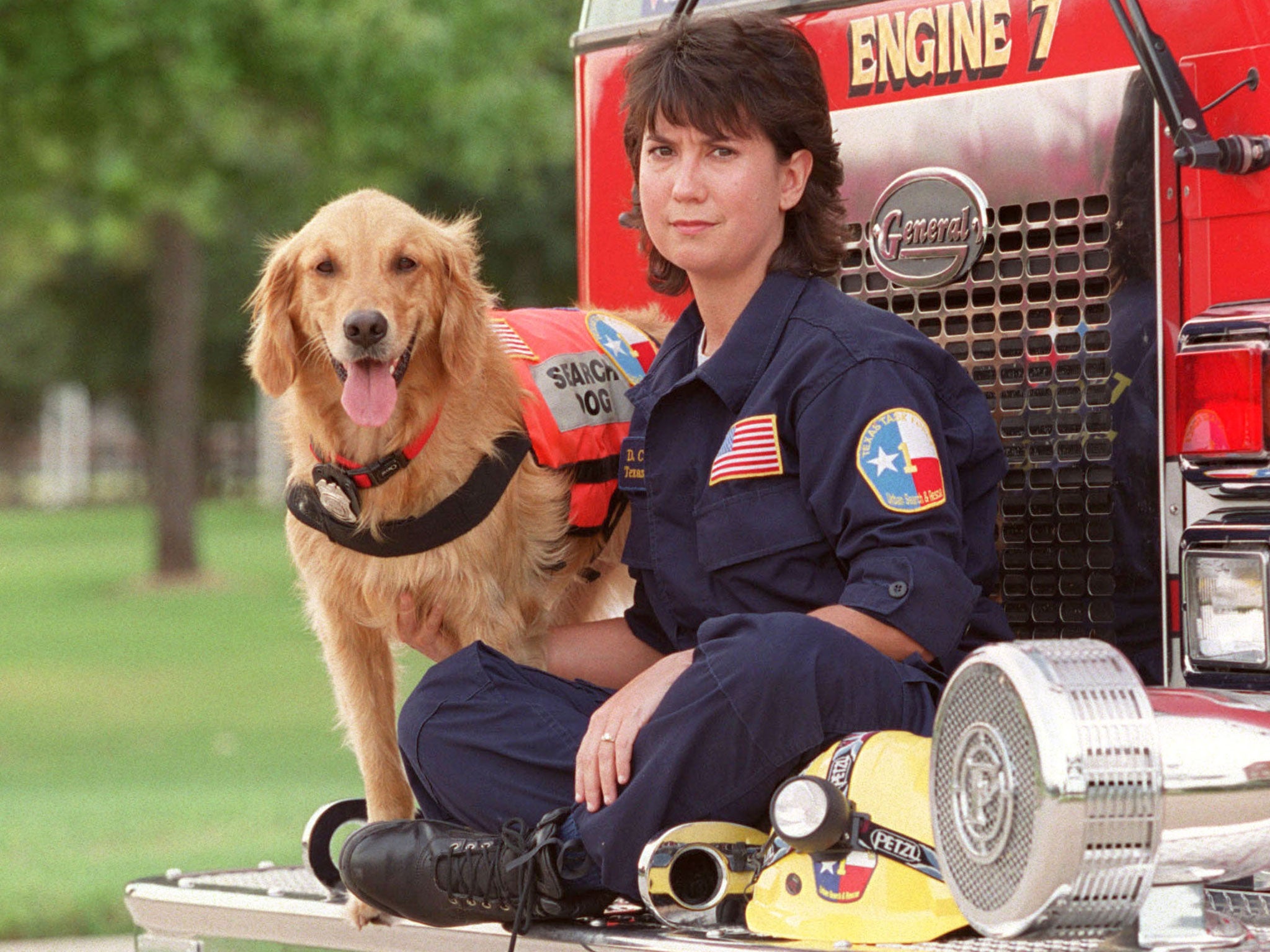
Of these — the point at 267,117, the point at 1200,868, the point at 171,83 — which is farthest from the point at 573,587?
the point at 267,117

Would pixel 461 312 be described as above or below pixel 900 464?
above

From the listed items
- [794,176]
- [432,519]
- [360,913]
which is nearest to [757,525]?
[794,176]

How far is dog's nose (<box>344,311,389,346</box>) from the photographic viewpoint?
3.56m

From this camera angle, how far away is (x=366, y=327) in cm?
358

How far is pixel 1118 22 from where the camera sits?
308 centimetres

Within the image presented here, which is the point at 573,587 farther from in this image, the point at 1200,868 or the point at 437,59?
the point at 437,59

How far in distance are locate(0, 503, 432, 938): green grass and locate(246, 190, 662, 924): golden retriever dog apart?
0.80 metres

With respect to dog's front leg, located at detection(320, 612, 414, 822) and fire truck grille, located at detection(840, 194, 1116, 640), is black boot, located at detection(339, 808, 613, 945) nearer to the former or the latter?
dog's front leg, located at detection(320, 612, 414, 822)

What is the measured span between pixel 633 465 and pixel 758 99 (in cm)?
73

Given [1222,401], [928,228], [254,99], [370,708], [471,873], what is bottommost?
[471,873]

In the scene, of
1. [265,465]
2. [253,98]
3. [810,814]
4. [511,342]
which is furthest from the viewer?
[265,465]

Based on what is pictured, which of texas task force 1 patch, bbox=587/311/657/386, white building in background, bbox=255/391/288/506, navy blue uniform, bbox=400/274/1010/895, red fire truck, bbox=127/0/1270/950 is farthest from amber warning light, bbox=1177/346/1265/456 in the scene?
white building in background, bbox=255/391/288/506

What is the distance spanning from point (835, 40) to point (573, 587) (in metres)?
1.41

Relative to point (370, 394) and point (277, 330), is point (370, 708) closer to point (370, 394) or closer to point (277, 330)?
point (370, 394)
